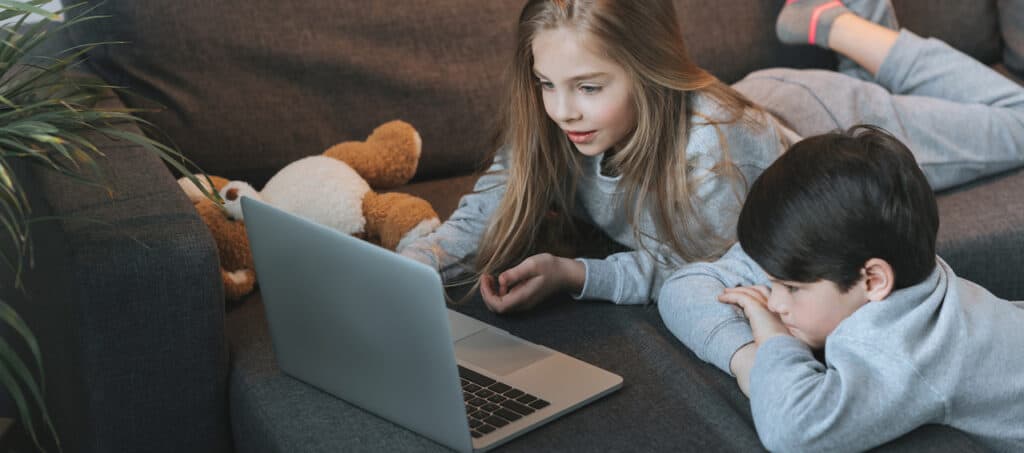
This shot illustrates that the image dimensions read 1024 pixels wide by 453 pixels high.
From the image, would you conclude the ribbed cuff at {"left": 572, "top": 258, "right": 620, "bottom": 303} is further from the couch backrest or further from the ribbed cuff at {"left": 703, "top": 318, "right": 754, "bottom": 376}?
the couch backrest

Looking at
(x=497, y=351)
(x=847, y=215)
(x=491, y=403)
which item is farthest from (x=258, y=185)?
(x=847, y=215)

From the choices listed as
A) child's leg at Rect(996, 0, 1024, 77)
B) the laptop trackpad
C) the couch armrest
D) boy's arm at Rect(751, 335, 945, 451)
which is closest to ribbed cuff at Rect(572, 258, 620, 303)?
the laptop trackpad

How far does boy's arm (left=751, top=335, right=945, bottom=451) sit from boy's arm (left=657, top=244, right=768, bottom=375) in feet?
0.50

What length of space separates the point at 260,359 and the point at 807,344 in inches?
25.3

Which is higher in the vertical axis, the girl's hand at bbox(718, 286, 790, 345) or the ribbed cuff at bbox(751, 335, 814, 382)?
the ribbed cuff at bbox(751, 335, 814, 382)

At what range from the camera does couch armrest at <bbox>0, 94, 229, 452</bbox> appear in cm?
117

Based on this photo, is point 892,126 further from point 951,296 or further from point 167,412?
point 167,412

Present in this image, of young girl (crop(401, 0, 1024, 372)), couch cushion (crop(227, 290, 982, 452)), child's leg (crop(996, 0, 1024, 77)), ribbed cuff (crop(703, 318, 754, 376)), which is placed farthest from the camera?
child's leg (crop(996, 0, 1024, 77))

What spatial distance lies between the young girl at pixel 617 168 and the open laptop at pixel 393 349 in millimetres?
164

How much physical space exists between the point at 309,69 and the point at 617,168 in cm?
57

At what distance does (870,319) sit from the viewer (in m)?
1.08

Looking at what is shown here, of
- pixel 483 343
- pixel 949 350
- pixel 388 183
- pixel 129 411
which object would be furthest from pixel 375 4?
pixel 949 350

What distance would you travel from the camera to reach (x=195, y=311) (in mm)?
1201

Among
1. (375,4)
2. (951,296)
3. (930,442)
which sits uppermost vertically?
(375,4)
